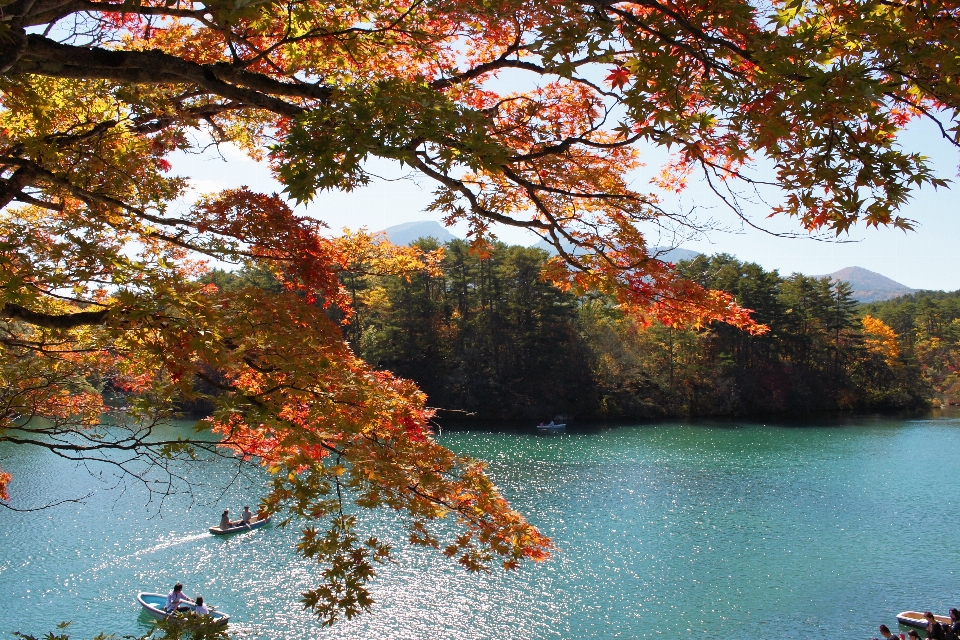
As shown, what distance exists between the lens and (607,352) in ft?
120

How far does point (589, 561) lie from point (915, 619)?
529cm

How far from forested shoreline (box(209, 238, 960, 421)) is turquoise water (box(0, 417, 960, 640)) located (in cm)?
1432

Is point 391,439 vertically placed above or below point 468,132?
below

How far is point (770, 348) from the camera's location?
129ft

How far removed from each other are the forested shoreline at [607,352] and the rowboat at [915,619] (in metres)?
22.7

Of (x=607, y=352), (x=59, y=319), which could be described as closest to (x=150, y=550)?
(x=59, y=319)

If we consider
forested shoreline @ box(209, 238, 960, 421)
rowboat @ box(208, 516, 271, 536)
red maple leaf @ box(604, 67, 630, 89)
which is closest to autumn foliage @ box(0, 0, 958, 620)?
red maple leaf @ box(604, 67, 630, 89)

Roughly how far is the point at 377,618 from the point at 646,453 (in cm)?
1551

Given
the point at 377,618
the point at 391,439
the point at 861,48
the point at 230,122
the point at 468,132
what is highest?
the point at 230,122

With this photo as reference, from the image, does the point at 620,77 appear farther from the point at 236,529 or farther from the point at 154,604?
the point at 236,529

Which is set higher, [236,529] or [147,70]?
[147,70]

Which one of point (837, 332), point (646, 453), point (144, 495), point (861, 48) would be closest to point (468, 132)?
point (861, 48)

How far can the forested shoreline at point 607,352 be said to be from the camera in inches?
1337

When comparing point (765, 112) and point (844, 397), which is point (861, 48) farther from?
point (844, 397)
